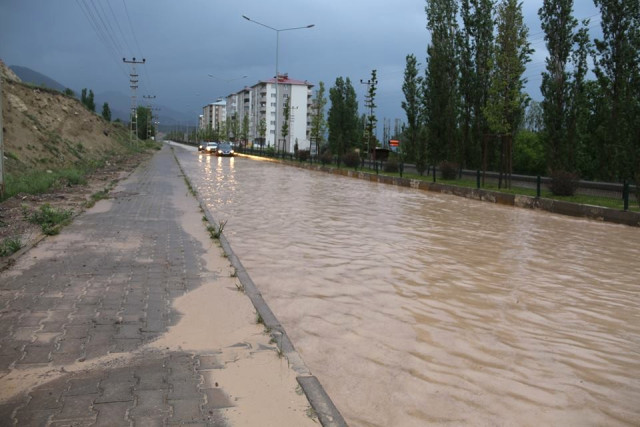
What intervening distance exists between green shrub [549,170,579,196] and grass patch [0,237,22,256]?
59.6ft

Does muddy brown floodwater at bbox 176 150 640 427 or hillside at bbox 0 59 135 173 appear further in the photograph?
hillside at bbox 0 59 135 173

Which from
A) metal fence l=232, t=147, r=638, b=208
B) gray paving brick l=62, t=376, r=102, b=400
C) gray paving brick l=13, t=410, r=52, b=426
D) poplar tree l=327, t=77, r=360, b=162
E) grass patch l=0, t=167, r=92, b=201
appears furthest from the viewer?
poplar tree l=327, t=77, r=360, b=162

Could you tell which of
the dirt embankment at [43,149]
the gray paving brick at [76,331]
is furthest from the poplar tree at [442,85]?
the gray paving brick at [76,331]

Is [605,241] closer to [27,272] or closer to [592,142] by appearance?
[27,272]

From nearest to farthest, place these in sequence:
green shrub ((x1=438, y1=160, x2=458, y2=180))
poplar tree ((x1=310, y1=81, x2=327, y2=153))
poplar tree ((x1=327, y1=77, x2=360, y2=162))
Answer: green shrub ((x1=438, y1=160, x2=458, y2=180)) → poplar tree ((x1=327, y1=77, x2=360, y2=162)) → poplar tree ((x1=310, y1=81, x2=327, y2=153))

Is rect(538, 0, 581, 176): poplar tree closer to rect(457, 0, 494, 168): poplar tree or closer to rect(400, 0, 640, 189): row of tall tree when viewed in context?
rect(400, 0, 640, 189): row of tall tree

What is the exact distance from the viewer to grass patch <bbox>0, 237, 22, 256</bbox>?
310 inches

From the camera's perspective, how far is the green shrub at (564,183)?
67.3 ft

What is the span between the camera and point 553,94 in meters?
25.7

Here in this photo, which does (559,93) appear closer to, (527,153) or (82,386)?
(527,153)

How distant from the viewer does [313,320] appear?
566 cm

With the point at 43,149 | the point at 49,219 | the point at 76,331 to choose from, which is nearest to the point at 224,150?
the point at 43,149

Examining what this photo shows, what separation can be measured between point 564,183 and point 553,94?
6906 millimetres

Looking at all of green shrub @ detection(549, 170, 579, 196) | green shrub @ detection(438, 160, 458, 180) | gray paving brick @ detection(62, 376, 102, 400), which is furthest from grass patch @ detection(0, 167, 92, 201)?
green shrub @ detection(438, 160, 458, 180)
